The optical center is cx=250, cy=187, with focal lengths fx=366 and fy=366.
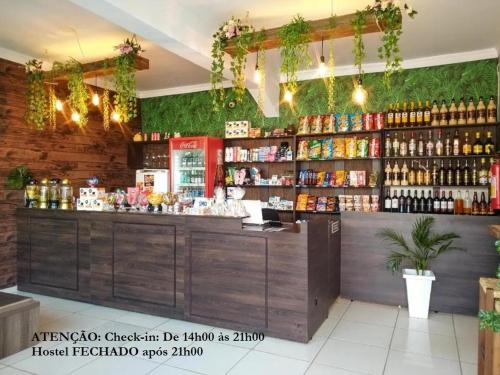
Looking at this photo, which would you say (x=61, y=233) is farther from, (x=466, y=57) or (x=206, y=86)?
(x=466, y=57)

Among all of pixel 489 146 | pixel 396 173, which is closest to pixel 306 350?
pixel 396 173

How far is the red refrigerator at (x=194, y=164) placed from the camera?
6.16 metres

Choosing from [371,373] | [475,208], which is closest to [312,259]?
[371,373]

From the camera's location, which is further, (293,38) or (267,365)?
(293,38)

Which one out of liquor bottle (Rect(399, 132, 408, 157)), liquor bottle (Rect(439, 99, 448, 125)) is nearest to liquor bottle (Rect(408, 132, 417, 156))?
liquor bottle (Rect(399, 132, 408, 157))

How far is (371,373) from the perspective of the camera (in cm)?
274

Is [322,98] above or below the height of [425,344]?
above

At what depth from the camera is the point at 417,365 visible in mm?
2867

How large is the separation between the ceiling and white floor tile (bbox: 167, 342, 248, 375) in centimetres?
300

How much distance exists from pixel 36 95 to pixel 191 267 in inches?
137

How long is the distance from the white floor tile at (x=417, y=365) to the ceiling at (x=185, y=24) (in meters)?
3.30

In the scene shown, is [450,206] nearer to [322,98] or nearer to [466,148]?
[466,148]

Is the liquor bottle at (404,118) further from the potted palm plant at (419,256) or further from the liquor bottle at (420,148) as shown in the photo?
the potted palm plant at (419,256)

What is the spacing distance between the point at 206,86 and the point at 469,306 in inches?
210
